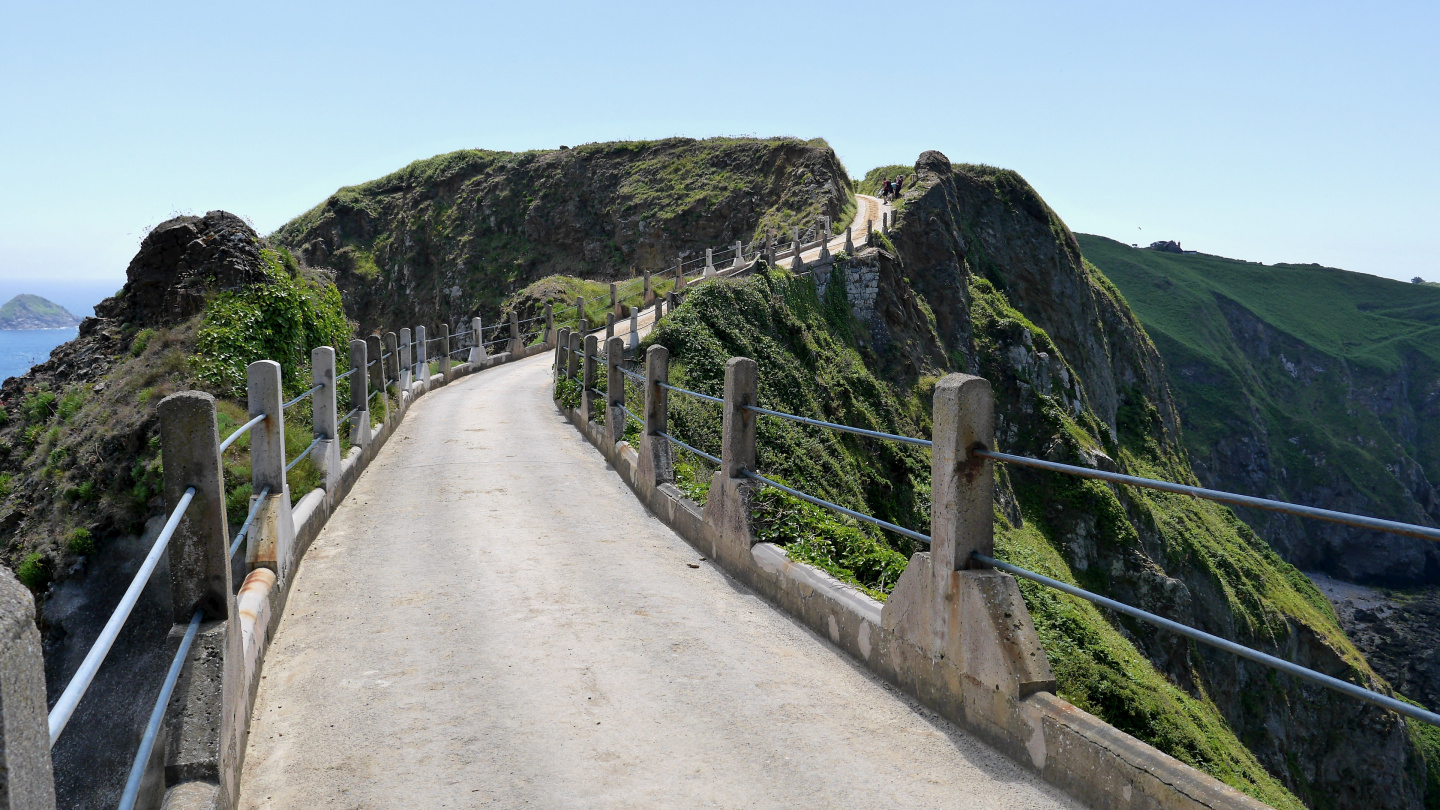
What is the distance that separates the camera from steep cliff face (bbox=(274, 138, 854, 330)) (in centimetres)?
5559

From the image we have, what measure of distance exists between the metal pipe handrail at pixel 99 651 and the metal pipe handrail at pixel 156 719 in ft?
0.79

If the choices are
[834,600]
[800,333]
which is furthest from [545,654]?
[800,333]

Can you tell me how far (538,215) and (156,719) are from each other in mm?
63762

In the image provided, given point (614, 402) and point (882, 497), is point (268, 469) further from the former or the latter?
point (882, 497)

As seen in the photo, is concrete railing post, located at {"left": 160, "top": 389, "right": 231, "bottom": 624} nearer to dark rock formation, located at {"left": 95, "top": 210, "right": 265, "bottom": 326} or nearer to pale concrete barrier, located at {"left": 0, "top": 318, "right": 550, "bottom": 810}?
pale concrete barrier, located at {"left": 0, "top": 318, "right": 550, "bottom": 810}

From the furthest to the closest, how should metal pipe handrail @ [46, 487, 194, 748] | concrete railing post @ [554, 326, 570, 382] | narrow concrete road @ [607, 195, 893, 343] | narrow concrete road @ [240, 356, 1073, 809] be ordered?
narrow concrete road @ [607, 195, 893, 343], concrete railing post @ [554, 326, 570, 382], narrow concrete road @ [240, 356, 1073, 809], metal pipe handrail @ [46, 487, 194, 748]

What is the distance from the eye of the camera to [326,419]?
9.20 meters

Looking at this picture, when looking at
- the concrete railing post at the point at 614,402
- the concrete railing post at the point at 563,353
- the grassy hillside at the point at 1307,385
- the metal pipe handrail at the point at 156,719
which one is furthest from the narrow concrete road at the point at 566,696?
the grassy hillside at the point at 1307,385

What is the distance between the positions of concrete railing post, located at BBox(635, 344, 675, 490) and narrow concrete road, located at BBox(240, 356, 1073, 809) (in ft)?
4.16

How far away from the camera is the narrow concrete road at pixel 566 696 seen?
12.7 ft

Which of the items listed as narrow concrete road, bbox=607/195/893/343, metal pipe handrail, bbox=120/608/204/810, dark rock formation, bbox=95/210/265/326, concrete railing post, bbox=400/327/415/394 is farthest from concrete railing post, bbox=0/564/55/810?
narrow concrete road, bbox=607/195/893/343

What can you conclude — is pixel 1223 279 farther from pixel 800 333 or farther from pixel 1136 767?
pixel 1136 767

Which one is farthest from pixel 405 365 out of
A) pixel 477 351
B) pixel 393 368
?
pixel 477 351

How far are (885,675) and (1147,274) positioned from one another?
13590 cm
